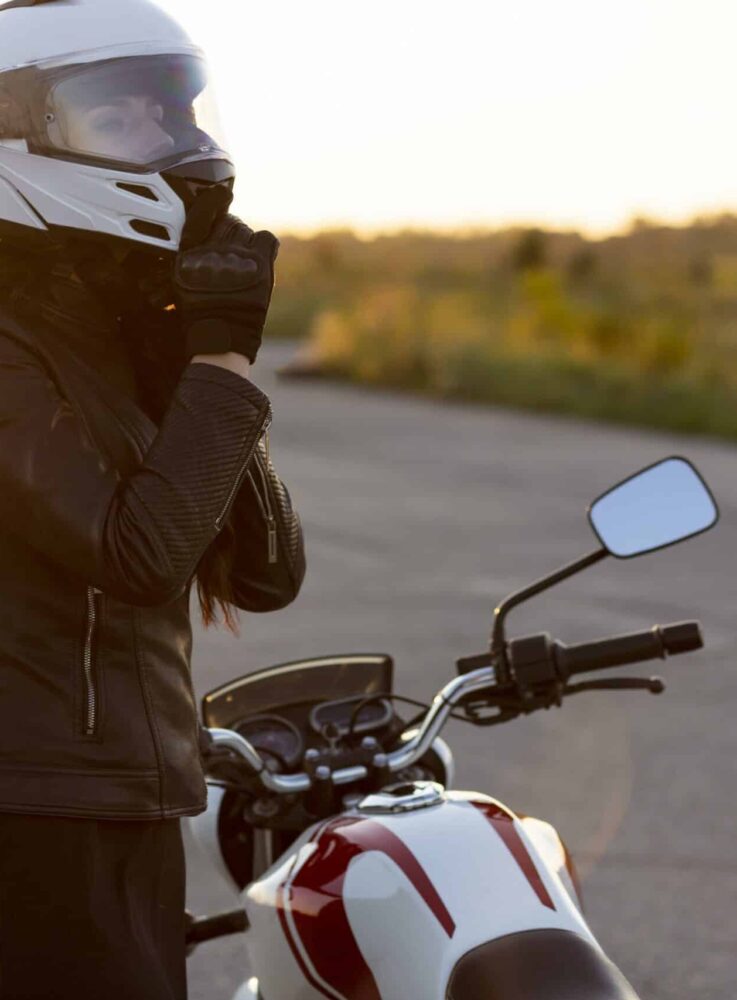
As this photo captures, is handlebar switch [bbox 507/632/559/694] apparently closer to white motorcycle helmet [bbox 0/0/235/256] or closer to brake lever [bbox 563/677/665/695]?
brake lever [bbox 563/677/665/695]

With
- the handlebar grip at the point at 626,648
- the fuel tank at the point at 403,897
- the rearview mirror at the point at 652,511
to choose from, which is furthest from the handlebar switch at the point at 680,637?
the fuel tank at the point at 403,897

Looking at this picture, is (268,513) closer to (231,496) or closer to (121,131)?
(231,496)

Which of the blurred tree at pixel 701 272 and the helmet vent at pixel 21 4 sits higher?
the helmet vent at pixel 21 4

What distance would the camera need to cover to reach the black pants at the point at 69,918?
7.16 ft

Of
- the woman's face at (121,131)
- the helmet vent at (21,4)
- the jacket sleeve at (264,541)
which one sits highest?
the helmet vent at (21,4)

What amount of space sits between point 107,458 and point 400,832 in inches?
22.5

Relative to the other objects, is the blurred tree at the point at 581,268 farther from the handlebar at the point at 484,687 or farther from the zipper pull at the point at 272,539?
the zipper pull at the point at 272,539

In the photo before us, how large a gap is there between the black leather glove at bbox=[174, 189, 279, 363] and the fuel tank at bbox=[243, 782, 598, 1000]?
0.61 meters

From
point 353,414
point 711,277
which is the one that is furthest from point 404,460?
point 711,277

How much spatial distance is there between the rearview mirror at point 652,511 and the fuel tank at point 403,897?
0.53m

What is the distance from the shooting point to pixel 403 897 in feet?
6.91

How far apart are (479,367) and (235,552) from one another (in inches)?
857

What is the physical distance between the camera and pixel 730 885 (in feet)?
17.0

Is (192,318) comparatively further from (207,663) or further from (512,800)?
(207,663)
